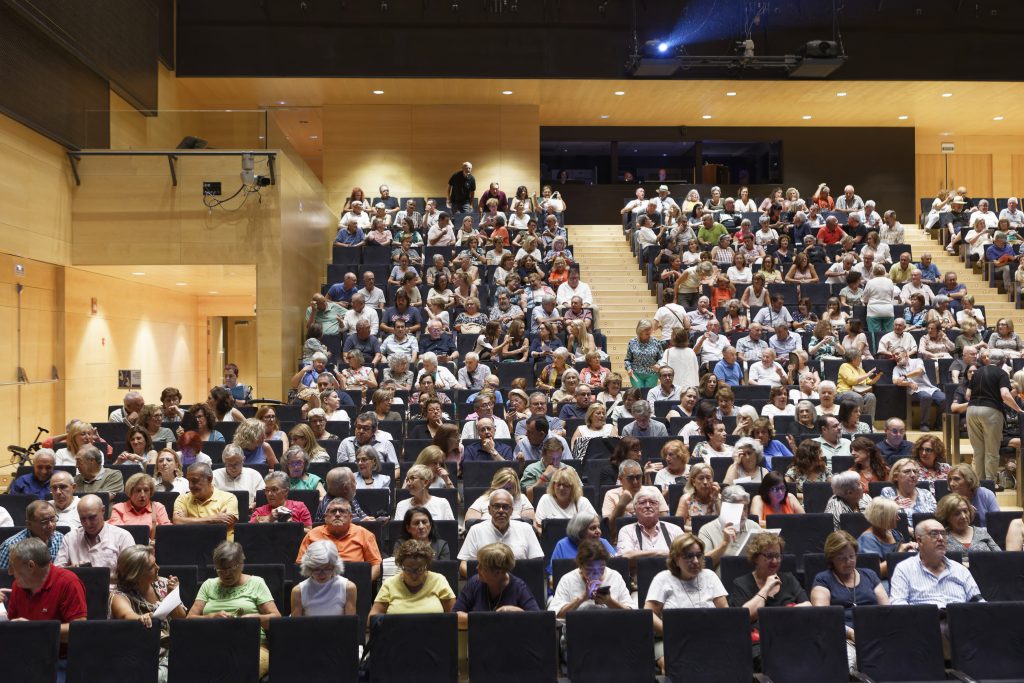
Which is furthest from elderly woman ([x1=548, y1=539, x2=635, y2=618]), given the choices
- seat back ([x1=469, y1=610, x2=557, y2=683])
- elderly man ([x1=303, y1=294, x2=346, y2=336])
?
elderly man ([x1=303, y1=294, x2=346, y2=336])

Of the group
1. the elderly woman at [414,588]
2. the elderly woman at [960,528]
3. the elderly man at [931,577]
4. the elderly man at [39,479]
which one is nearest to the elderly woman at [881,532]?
the elderly woman at [960,528]

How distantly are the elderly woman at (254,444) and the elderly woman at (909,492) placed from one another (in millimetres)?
4282

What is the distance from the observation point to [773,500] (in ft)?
A: 19.2

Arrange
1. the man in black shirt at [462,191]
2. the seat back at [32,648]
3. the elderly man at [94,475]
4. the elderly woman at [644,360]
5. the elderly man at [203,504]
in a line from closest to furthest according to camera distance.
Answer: the seat back at [32,648] < the elderly man at [203,504] < the elderly man at [94,475] < the elderly woman at [644,360] < the man in black shirt at [462,191]

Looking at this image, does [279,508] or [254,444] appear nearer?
[279,508]

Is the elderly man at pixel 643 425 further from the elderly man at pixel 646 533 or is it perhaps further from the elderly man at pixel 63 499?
the elderly man at pixel 63 499

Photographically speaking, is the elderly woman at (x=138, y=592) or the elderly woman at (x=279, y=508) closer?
the elderly woman at (x=138, y=592)

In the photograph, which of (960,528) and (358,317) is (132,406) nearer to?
(358,317)

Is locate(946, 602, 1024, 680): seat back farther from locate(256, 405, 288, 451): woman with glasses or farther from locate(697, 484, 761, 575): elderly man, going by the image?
locate(256, 405, 288, 451): woman with glasses

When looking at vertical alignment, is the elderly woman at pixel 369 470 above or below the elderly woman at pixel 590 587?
above

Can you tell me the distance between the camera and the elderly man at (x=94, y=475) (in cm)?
641

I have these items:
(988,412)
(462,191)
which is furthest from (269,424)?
(462,191)

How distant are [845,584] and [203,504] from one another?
3.76 m

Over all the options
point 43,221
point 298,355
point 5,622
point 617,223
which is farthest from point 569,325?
Result: point 617,223
